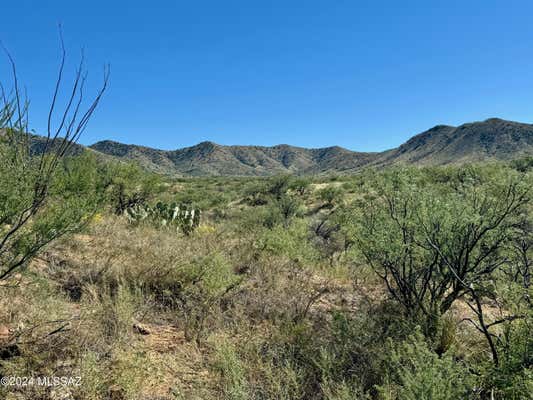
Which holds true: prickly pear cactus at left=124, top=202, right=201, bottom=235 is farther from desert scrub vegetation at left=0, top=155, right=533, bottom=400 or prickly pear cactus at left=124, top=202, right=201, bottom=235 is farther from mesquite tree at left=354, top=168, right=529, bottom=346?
mesquite tree at left=354, top=168, right=529, bottom=346

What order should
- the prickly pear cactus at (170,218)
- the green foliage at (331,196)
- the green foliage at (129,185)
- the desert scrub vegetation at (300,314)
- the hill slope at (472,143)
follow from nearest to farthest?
1. the desert scrub vegetation at (300,314)
2. the prickly pear cactus at (170,218)
3. the green foliage at (129,185)
4. the green foliage at (331,196)
5. the hill slope at (472,143)

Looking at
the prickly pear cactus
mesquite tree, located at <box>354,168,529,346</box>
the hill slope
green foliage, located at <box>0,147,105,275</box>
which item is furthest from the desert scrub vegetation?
the hill slope

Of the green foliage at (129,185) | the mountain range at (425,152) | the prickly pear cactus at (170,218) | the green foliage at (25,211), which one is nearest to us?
the green foliage at (25,211)

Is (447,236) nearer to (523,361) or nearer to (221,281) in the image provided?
(523,361)

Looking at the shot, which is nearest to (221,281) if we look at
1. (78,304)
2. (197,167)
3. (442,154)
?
(78,304)

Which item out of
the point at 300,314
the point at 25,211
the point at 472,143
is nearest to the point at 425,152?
the point at 472,143

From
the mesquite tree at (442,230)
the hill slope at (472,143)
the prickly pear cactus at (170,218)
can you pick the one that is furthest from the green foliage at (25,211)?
the hill slope at (472,143)

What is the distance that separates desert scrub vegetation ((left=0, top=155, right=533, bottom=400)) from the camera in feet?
8.91

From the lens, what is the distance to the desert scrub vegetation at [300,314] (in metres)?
2.72

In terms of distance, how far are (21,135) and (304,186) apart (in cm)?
2222

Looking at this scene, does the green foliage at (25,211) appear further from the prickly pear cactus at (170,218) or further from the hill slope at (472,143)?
the hill slope at (472,143)

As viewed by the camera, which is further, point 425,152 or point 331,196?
point 425,152

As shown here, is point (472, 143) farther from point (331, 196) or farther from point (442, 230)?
point (442, 230)

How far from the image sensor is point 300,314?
4266 mm
